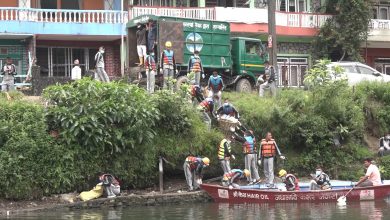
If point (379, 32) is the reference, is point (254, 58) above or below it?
below

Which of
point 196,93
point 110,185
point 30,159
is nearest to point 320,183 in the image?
point 196,93

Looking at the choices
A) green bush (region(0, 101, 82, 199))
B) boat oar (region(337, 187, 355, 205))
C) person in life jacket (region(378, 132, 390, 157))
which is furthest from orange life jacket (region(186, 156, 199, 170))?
person in life jacket (region(378, 132, 390, 157))

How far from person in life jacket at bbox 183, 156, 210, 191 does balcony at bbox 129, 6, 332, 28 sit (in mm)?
13916

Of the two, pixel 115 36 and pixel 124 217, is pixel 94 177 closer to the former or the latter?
pixel 124 217

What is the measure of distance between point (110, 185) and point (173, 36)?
26.3 feet

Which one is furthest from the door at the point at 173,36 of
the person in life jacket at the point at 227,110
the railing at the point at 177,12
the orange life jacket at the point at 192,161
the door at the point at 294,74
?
the door at the point at 294,74

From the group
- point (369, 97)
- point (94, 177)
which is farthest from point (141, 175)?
point (369, 97)

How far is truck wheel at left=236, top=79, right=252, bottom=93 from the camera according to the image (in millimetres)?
28250

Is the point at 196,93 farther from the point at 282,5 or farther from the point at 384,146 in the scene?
the point at 282,5

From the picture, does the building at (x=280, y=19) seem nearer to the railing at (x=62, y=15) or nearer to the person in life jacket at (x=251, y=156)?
the railing at (x=62, y=15)

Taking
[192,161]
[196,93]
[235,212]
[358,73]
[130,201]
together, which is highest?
[358,73]

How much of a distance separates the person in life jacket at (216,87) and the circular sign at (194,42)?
140 inches

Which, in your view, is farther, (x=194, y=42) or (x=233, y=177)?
(x=194, y=42)

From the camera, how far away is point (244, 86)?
1121 inches
